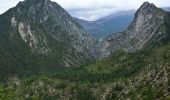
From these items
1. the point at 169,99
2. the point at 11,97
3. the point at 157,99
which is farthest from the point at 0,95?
the point at 157,99

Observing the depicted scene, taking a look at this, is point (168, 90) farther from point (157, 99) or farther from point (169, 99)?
point (169, 99)

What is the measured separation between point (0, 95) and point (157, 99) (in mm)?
88393

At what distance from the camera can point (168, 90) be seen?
194625 millimetres

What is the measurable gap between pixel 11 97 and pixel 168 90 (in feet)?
260

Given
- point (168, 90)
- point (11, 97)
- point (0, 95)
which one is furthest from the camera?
point (168, 90)

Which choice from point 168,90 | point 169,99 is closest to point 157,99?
point 168,90

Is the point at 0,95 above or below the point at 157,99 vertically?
above

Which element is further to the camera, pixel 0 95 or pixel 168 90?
pixel 168 90

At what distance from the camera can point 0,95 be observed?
134 metres

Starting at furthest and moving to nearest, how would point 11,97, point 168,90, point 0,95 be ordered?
point 168,90 → point 11,97 → point 0,95

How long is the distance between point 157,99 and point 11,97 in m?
77.9

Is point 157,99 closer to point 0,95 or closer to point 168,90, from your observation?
point 168,90

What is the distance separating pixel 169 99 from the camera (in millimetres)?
148750

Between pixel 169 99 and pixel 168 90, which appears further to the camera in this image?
pixel 168 90
